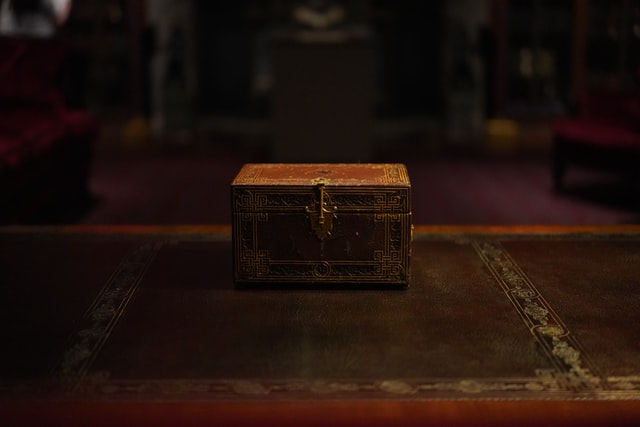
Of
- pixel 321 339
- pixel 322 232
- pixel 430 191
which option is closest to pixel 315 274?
pixel 322 232

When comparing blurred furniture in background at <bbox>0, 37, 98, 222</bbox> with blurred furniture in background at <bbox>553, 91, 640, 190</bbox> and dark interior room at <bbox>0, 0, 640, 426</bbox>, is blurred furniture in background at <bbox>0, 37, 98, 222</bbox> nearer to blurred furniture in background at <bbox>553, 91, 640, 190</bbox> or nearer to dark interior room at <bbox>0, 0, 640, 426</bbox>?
dark interior room at <bbox>0, 0, 640, 426</bbox>

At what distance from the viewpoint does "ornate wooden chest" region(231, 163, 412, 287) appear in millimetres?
2031

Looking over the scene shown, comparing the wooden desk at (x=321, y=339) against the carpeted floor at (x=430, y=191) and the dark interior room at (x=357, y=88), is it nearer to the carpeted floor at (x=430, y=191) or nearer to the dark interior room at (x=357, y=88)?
the carpeted floor at (x=430, y=191)

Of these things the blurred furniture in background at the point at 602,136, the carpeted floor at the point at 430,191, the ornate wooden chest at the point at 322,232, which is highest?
the ornate wooden chest at the point at 322,232

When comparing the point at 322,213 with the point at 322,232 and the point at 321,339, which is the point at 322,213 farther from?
the point at 321,339

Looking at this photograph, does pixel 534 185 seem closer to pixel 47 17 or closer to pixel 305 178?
pixel 305 178

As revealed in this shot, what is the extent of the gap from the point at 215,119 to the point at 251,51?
63 cm

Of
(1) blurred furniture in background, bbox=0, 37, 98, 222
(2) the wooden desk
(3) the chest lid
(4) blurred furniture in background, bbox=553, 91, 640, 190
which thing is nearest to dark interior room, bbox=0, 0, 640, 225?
(4) blurred furniture in background, bbox=553, 91, 640, 190

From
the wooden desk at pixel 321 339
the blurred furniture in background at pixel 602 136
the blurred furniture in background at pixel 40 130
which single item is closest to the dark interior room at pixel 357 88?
the blurred furniture in background at pixel 602 136

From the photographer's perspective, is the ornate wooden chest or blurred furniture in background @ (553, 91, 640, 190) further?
blurred furniture in background @ (553, 91, 640, 190)

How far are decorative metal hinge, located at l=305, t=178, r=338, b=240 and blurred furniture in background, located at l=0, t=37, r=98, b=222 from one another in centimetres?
203

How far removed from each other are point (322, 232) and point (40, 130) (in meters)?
2.36

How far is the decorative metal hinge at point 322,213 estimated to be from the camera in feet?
6.64

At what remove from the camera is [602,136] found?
4598 millimetres
